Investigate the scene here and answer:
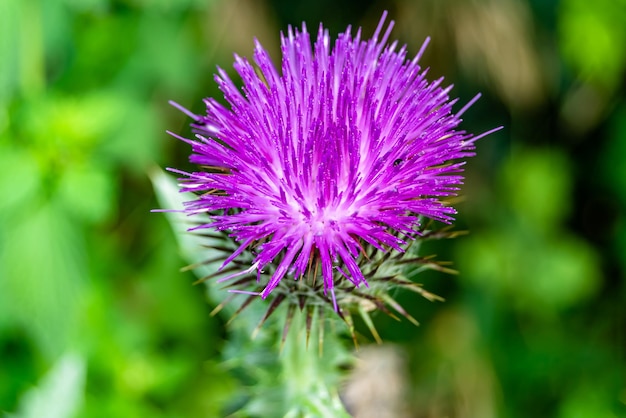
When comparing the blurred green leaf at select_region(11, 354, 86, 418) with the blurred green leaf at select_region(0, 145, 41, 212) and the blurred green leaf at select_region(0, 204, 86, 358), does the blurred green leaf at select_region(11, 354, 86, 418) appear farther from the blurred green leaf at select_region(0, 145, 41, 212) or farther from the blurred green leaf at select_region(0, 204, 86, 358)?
the blurred green leaf at select_region(0, 145, 41, 212)

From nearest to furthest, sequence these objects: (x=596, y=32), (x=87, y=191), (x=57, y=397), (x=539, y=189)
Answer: (x=57, y=397), (x=87, y=191), (x=596, y=32), (x=539, y=189)

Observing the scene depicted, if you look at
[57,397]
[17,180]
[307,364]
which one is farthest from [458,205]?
[57,397]

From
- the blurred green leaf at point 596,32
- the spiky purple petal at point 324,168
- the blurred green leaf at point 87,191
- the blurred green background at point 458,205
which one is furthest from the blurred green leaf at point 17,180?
the blurred green leaf at point 596,32

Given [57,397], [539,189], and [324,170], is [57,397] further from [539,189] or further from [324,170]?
[539,189]

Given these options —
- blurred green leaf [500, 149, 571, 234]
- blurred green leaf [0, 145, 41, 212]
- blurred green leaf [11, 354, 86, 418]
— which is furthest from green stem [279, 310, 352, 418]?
blurred green leaf [500, 149, 571, 234]

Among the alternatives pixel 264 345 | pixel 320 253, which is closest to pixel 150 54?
pixel 264 345

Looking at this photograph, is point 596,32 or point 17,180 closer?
point 17,180
